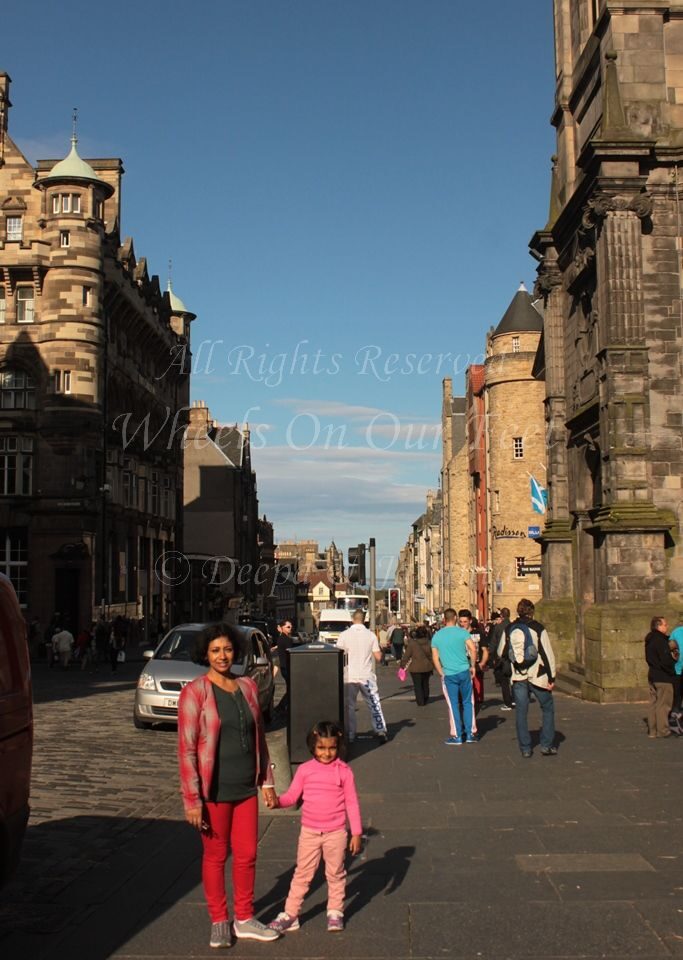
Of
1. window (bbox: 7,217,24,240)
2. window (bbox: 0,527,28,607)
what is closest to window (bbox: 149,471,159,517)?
window (bbox: 0,527,28,607)

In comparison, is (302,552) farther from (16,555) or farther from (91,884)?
(91,884)

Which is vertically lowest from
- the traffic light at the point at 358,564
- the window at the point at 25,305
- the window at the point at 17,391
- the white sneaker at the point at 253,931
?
the white sneaker at the point at 253,931

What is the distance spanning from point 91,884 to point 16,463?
40401mm

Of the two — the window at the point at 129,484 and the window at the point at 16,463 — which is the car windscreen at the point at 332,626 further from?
the window at the point at 16,463

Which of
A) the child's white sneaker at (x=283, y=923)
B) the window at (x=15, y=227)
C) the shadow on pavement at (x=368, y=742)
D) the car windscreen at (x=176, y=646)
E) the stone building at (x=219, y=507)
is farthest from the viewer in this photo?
the stone building at (x=219, y=507)

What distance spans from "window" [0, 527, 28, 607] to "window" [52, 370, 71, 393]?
606cm

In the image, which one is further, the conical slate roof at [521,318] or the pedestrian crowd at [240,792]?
the conical slate roof at [521,318]

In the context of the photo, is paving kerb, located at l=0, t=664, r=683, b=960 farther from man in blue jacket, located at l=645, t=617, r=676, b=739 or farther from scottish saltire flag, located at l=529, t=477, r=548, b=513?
scottish saltire flag, located at l=529, t=477, r=548, b=513

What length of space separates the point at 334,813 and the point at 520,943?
Result: 1.22 m

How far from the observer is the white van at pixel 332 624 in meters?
53.3

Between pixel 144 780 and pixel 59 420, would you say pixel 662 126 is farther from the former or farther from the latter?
pixel 59 420

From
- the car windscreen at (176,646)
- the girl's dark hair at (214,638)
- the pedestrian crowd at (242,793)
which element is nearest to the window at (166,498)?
Answer: the car windscreen at (176,646)

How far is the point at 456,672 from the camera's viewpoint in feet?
47.5

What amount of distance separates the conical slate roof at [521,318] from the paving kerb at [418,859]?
1775 inches
